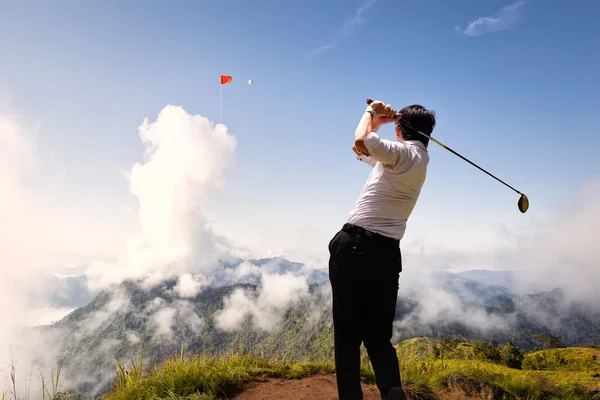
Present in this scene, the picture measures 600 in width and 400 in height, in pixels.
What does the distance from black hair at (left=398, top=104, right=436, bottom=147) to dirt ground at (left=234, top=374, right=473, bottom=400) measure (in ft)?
11.7

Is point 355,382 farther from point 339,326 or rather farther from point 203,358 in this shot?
point 203,358

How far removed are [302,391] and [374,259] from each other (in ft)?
10.8

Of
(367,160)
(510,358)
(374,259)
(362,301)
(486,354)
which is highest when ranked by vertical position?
(367,160)

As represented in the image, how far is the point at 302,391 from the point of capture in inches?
200

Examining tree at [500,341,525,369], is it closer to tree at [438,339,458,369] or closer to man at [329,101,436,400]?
tree at [438,339,458,369]

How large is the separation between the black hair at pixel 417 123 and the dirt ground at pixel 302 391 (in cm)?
A: 358

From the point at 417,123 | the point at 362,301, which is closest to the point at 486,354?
the point at 362,301

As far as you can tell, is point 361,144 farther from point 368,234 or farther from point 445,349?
point 445,349

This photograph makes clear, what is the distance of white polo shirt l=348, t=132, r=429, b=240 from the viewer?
2703mm

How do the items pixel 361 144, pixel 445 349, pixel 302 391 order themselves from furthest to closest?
pixel 445 349, pixel 302 391, pixel 361 144

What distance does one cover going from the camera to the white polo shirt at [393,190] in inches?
106

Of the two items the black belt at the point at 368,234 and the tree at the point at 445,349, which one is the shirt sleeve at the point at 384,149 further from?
the tree at the point at 445,349

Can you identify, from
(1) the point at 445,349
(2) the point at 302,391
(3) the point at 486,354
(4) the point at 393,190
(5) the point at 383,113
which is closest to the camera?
(4) the point at 393,190

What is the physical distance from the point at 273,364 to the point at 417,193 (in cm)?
476
